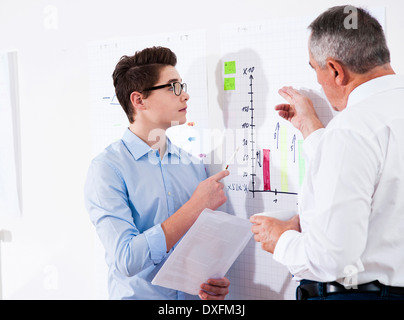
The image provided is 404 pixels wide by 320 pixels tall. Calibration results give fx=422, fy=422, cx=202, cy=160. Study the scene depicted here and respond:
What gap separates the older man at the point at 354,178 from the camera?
86 cm

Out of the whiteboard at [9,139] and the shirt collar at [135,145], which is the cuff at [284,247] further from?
the whiteboard at [9,139]

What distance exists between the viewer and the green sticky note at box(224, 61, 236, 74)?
139 centimetres

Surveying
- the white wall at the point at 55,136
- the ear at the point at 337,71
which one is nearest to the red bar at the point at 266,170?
the ear at the point at 337,71

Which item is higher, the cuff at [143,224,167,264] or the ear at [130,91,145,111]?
the ear at [130,91,145,111]

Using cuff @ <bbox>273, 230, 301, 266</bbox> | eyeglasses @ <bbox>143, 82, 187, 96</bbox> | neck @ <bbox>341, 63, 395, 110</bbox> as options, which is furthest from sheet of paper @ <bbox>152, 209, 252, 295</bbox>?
neck @ <bbox>341, 63, 395, 110</bbox>

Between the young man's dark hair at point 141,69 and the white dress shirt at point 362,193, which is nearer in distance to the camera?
the white dress shirt at point 362,193

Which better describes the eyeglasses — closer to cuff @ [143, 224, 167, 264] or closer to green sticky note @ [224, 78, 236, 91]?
green sticky note @ [224, 78, 236, 91]

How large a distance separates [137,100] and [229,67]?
326 millimetres

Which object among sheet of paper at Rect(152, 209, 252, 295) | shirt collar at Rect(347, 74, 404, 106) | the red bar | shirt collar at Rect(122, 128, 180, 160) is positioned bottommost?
sheet of paper at Rect(152, 209, 252, 295)

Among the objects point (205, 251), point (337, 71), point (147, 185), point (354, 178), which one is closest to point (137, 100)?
point (147, 185)

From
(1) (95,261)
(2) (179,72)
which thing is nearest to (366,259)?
(2) (179,72)

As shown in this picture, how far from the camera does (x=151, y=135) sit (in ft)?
4.74

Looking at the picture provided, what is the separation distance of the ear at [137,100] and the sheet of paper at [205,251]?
0.43m
